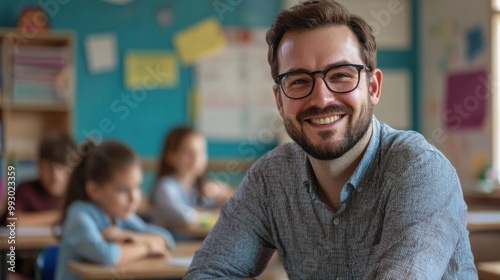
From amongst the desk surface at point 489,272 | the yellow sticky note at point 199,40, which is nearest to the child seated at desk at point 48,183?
the yellow sticky note at point 199,40

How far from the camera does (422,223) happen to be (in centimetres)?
140

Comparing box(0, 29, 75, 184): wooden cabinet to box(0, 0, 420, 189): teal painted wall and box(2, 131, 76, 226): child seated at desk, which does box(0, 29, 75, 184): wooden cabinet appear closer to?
box(0, 0, 420, 189): teal painted wall

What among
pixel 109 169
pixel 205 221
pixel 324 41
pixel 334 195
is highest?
pixel 324 41

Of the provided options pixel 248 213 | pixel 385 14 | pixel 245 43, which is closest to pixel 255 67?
pixel 245 43

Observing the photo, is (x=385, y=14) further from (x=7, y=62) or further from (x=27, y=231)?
(x=27, y=231)

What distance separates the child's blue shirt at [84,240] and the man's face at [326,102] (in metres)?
1.38

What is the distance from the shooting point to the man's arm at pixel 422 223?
137 cm

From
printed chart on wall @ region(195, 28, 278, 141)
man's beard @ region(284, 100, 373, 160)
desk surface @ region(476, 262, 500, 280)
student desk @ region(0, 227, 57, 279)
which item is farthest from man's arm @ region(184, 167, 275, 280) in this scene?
printed chart on wall @ region(195, 28, 278, 141)

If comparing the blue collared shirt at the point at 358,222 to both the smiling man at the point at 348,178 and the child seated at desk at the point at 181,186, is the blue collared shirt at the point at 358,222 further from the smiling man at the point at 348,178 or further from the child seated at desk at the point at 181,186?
the child seated at desk at the point at 181,186

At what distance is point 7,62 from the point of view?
17.4ft

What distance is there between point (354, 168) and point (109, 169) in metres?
1.60

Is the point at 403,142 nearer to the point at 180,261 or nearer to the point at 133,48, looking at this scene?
the point at 180,261

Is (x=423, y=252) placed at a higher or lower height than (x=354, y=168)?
lower

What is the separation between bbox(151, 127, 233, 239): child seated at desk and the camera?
14.5 feet
